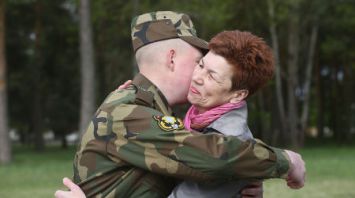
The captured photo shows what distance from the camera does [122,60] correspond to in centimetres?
4325

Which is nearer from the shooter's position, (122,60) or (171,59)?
(171,59)

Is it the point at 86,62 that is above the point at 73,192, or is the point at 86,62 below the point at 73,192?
below

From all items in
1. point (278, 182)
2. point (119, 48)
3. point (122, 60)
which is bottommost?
point (122, 60)

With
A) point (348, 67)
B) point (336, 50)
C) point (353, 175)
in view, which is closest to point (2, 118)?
point (353, 175)

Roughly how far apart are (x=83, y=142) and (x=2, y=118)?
26.4m

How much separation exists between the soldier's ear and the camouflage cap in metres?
0.06

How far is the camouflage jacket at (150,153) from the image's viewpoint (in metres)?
2.90

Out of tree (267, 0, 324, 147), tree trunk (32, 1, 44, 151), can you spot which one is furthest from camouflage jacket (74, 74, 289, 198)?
tree trunk (32, 1, 44, 151)

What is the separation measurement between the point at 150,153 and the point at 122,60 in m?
40.4

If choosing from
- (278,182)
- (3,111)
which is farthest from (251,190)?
(3,111)

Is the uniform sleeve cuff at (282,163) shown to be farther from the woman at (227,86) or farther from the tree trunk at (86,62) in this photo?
the tree trunk at (86,62)

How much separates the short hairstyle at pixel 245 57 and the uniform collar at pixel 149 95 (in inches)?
12.9

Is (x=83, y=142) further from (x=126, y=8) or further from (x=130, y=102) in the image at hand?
(x=126, y=8)

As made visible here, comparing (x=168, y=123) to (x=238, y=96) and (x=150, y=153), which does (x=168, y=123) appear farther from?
(x=238, y=96)
